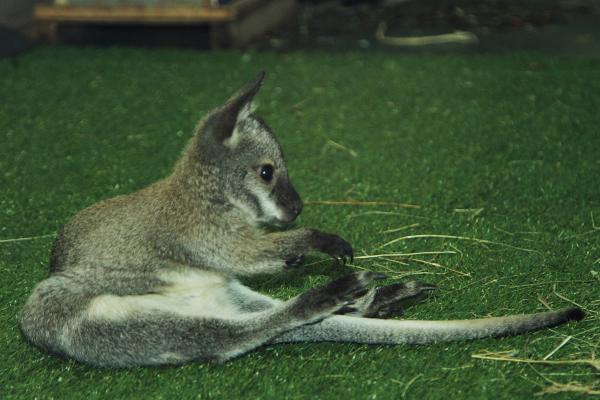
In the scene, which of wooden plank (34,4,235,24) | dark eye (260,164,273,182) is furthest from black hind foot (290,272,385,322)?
wooden plank (34,4,235,24)

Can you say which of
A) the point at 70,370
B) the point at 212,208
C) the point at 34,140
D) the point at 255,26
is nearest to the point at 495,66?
the point at 255,26

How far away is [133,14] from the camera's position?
7.97 meters

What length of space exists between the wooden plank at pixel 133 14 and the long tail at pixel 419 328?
4975mm

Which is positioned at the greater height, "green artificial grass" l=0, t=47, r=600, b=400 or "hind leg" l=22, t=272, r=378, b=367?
"hind leg" l=22, t=272, r=378, b=367

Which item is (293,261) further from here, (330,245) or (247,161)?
(247,161)

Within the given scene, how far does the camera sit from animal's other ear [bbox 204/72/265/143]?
11.4 ft

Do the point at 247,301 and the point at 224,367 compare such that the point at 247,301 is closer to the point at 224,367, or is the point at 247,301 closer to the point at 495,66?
the point at 224,367

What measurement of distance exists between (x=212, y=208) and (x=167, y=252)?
25 centimetres

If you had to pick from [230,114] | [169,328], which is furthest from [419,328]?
[230,114]

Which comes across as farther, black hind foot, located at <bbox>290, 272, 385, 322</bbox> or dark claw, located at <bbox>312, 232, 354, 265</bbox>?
dark claw, located at <bbox>312, 232, 354, 265</bbox>

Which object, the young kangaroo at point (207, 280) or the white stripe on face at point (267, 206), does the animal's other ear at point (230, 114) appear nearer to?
the young kangaroo at point (207, 280)

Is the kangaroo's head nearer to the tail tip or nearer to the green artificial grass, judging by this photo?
the green artificial grass

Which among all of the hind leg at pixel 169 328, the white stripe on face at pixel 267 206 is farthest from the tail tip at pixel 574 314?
the white stripe on face at pixel 267 206

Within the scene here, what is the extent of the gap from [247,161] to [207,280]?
0.51 metres
